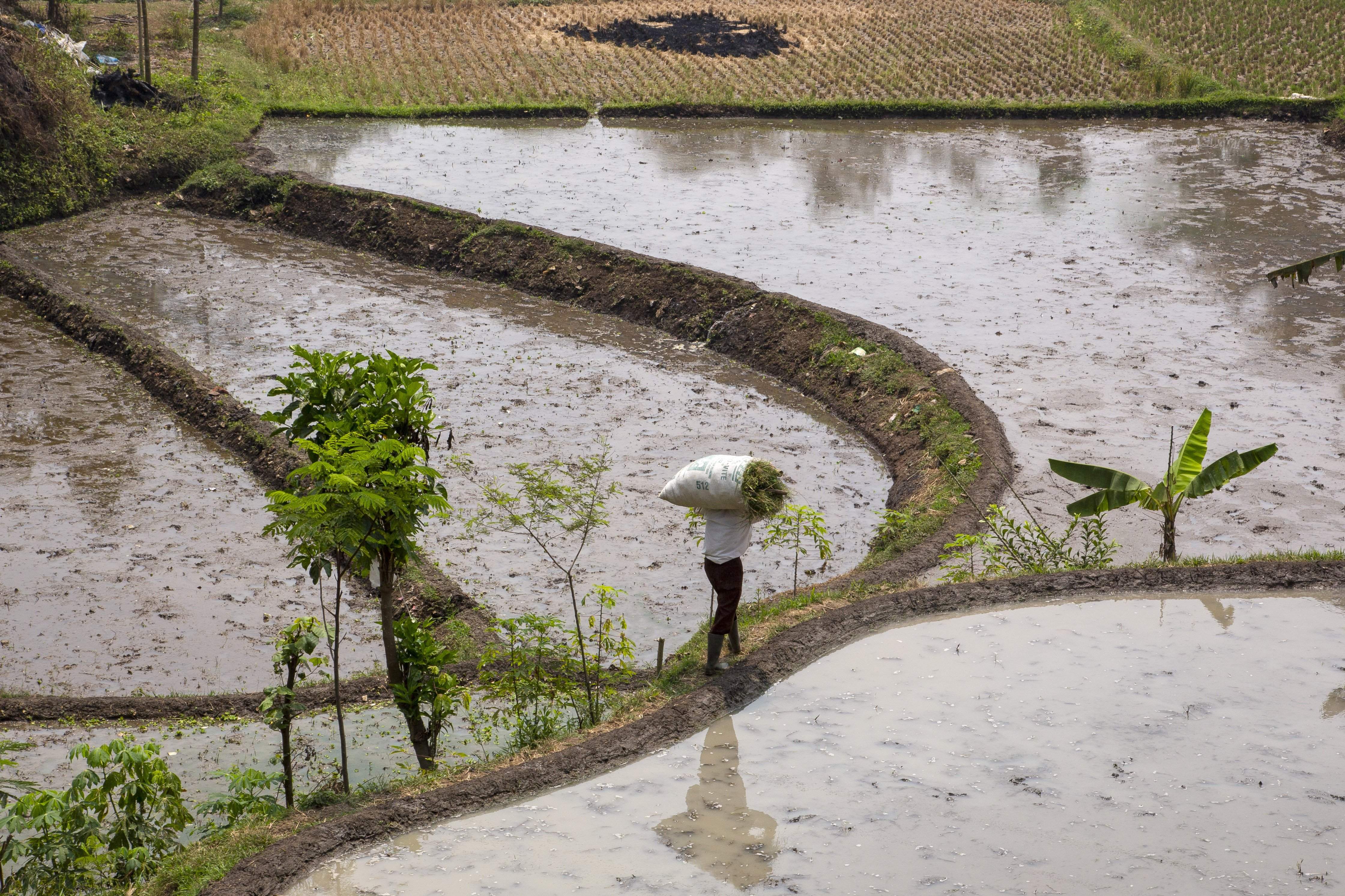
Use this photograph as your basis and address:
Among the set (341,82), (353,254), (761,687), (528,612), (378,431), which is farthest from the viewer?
(341,82)

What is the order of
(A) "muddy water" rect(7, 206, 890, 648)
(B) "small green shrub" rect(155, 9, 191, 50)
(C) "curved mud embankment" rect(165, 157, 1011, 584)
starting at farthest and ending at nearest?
(B) "small green shrub" rect(155, 9, 191, 50), (C) "curved mud embankment" rect(165, 157, 1011, 584), (A) "muddy water" rect(7, 206, 890, 648)

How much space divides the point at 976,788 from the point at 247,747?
4.16m

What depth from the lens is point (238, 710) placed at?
7.38 metres

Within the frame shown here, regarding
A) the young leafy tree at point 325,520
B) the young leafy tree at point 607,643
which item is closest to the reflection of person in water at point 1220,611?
the young leafy tree at point 607,643

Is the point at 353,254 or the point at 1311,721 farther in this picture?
the point at 353,254

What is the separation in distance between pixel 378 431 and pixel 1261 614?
17.7 ft

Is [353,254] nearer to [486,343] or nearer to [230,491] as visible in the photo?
[486,343]

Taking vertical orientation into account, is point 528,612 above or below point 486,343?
below

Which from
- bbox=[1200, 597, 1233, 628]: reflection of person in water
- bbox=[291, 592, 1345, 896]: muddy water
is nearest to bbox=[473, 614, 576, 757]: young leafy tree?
bbox=[291, 592, 1345, 896]: muddy water

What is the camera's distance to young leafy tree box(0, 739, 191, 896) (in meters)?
4.95

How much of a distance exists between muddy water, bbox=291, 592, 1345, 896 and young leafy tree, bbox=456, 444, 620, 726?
1.39 meters

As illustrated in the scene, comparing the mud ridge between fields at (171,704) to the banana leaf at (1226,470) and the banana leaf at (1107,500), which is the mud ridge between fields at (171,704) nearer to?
the banana leaf at (1107,500)

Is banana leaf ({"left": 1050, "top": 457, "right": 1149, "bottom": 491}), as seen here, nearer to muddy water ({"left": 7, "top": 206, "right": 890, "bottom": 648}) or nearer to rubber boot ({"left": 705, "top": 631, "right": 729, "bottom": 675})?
muddy water ({"left": 7, "top": 206, "right": 890, "bottom": 648})

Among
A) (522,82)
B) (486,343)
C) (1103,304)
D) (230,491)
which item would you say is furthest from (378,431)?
(522,82)
